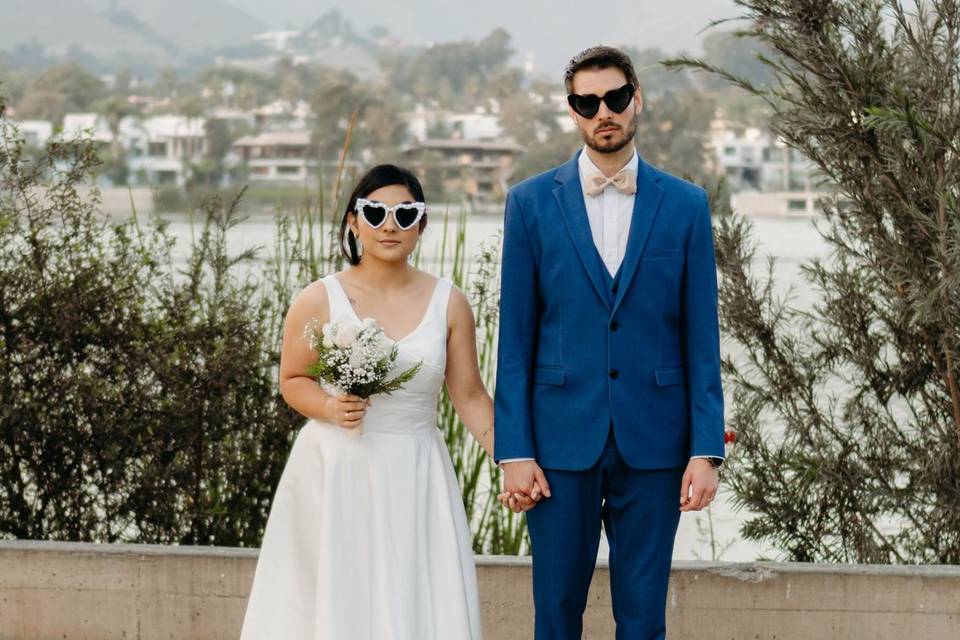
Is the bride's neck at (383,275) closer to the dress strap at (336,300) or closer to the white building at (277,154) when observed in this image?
the dress strap at (336,300)

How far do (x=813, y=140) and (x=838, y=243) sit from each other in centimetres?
38

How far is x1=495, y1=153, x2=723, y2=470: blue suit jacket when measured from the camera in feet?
9.37

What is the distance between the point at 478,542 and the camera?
551cm

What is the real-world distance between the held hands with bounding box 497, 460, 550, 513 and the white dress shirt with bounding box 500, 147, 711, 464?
1.4 inches

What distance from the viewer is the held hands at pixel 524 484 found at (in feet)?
9.45

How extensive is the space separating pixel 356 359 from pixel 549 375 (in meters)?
0.41

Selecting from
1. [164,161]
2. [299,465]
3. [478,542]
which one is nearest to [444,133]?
[164,161]

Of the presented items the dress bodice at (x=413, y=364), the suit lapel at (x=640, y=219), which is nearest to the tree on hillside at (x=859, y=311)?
the suit lapel at (x=640, y=219)

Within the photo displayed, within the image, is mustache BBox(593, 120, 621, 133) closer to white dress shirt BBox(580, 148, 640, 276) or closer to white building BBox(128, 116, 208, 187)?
white dress shirt BBox(580, 148, 640, 276)

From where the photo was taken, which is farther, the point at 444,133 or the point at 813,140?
the point at 444,133

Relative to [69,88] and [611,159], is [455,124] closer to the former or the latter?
[69,88]

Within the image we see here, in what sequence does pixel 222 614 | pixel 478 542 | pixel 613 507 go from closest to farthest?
pixel 613 507 → pixel 222 614 → pixel 478 542

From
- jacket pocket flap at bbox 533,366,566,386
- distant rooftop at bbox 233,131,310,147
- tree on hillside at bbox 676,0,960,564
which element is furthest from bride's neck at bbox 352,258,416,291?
distant rooftop at bbox 233,131,310,147

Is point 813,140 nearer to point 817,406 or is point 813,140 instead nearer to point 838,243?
point 838,243
